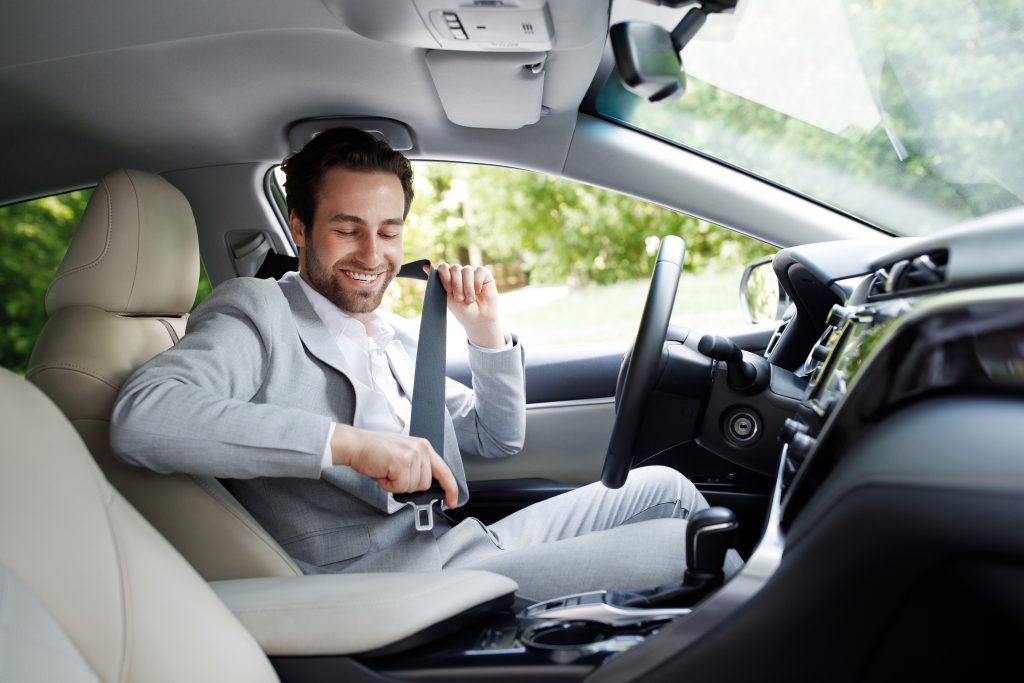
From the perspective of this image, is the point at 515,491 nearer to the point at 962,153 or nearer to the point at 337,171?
the point at 337,171

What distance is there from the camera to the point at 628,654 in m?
0.97

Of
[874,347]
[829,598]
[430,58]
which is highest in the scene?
[430,58]

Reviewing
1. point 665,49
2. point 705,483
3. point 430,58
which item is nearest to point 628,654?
point 665,49

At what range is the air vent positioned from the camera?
999 millimetres

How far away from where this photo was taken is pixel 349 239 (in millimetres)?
1741

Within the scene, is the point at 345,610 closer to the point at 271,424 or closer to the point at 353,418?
the point at 271,424

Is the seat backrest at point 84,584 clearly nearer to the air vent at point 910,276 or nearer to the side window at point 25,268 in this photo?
the air vent at point 910,276

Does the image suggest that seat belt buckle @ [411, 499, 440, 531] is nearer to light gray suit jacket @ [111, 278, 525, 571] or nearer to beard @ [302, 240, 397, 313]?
light gray suit jacket @ [111, 278, 525, 571]

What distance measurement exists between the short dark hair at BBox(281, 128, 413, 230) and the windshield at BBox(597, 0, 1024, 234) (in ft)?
1.74

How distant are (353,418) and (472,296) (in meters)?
0.41

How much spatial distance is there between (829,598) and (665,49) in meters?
0.78

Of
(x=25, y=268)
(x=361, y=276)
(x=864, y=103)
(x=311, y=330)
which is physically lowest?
(x=25, y=268)

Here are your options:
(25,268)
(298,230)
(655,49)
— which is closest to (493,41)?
(655,49)

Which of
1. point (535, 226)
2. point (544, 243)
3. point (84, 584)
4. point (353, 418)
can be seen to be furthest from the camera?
point (544, 243)
